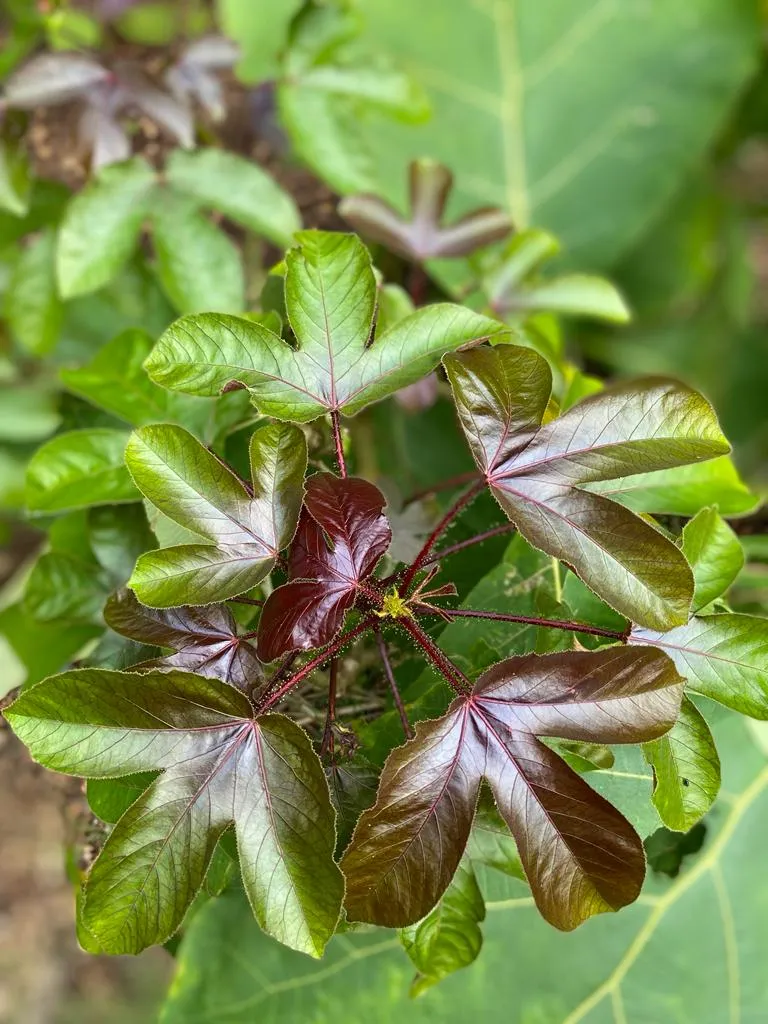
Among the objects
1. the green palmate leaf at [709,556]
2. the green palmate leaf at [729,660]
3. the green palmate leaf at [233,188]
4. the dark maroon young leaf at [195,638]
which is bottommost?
the green palmate leaf at [729,660]

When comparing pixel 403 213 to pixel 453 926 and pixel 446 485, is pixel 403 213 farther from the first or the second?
pixel 453 926

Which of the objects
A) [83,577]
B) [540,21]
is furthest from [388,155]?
[83,577]

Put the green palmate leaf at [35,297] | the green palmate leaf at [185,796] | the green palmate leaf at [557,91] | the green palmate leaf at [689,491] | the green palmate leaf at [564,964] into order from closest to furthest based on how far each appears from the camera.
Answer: the green palmate leaf at [185,796]
the green palmate leaf at [689,491]
the green palmate leaf at [564,964]
the green palmate leaf at [35,297]
the green palmate leaf at [557,91]

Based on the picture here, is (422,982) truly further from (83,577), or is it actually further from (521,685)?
(83,577)

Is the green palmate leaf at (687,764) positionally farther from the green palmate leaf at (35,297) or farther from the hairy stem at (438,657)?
the green palmate leaf at (35,297)

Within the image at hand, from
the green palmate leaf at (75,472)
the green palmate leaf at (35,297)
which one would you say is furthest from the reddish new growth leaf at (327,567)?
the green palmate leaf at (35,297)

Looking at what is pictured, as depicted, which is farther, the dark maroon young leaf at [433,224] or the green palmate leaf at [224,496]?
the dark maroon young leaf at [433,224]

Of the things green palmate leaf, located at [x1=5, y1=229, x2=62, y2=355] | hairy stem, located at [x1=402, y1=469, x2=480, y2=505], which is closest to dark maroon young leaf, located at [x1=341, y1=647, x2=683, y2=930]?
hairy stem, located at [x1=402, y1=469, x2=480, y2=505]
